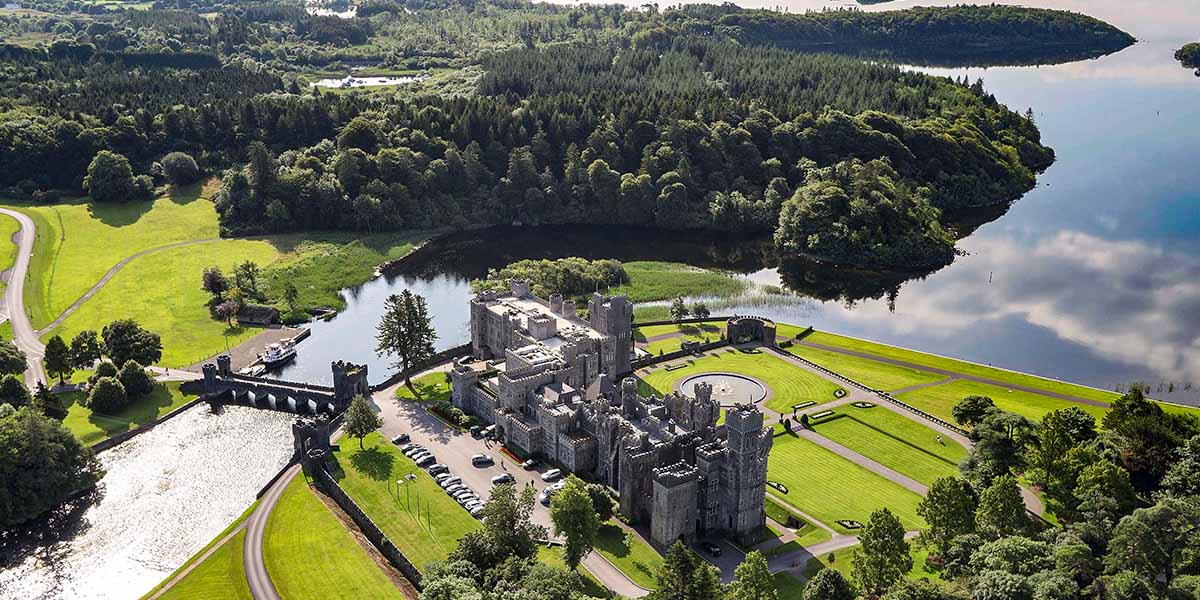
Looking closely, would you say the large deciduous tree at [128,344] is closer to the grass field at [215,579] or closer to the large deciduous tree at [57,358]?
the large deciduous tree at [57,358]

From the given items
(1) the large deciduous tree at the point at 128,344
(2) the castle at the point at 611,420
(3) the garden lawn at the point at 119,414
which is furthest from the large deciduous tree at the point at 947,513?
(1) the large deciduous tree at the point at 128,344

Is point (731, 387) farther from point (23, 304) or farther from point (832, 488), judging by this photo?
point (23, 304)

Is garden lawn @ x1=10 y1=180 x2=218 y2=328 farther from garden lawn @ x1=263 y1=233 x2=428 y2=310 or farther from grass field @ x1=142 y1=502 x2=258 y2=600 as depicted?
grass field @ x1=142 y1=502 x2=258 y2=600

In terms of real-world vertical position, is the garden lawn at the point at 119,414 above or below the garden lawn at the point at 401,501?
below

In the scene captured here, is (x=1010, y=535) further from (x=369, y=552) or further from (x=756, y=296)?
(x=756, y=296)

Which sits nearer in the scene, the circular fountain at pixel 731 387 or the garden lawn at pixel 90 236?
the circular fountain at pixel 731 387
